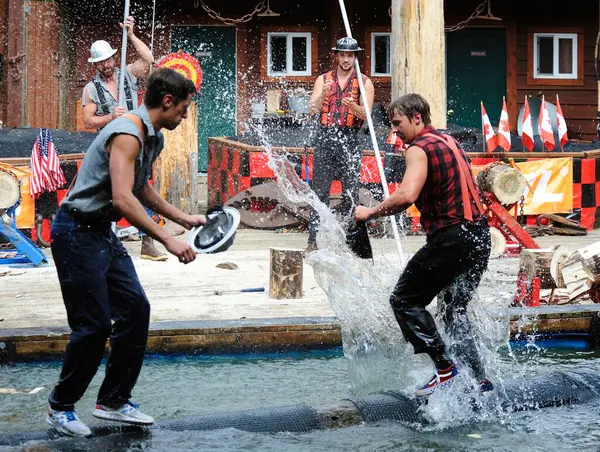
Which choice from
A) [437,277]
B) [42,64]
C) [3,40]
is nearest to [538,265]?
[437,277]

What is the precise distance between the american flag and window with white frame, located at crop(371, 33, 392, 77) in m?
10.1

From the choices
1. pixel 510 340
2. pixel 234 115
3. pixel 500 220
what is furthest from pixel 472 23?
pixel 510 340

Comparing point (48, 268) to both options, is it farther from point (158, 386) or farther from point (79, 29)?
point (79, 29)

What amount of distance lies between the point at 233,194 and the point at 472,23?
28.9 feet

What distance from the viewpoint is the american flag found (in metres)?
10.8

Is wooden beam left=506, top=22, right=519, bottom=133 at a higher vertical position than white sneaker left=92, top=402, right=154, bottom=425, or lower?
higher

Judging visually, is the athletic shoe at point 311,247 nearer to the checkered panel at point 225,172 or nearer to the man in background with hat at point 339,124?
the man in background with hat at point 339,124

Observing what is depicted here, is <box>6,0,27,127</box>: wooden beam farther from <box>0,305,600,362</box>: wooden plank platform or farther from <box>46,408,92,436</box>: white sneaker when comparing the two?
<box>46,408,92,436</box>: white sneaker

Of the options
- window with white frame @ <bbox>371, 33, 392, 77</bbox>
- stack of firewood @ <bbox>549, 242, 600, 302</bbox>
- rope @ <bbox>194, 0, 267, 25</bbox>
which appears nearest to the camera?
stack of firewood @ <bbox>549, 242, 600, 302</bbox>

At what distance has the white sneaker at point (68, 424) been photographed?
4.62 metres

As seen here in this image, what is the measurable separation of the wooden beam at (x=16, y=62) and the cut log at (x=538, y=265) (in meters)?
12.2

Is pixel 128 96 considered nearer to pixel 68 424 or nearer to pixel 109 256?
pixel 109 256

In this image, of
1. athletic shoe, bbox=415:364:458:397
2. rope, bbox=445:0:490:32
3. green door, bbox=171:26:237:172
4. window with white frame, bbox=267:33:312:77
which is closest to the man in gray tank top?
athletic shoe, bbox=415:364:458:397

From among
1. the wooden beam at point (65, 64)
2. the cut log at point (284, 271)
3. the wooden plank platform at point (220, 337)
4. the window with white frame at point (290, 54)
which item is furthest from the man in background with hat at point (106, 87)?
the window with white frame at point (290, 54)
